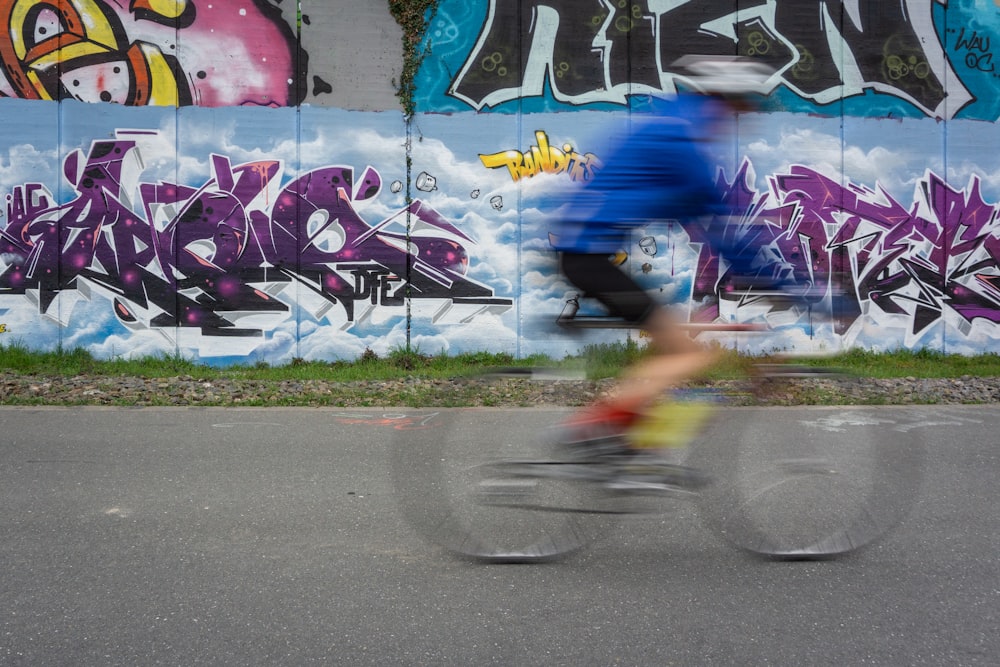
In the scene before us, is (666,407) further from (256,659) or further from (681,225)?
(256,659)

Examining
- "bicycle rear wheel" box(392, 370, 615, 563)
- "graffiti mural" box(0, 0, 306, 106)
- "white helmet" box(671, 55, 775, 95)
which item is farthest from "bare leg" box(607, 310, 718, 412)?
"graffiti mural" box(0, 0, 306, 106)

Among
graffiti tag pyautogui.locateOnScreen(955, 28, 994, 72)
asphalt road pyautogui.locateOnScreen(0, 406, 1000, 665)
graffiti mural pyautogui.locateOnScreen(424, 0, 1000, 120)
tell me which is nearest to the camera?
asphalt road pyautogui.locateOnScreen(0, 406, 1000, 665)

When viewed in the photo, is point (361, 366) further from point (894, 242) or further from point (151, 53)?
point (894, 242)

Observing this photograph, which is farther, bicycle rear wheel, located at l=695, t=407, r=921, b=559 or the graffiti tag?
the graffiti tag

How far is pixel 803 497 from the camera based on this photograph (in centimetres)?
375

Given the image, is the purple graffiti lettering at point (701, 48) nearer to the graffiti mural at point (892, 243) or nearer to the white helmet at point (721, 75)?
the graffiti mural at point (892, 243)

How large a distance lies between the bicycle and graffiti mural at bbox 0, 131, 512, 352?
727 cm

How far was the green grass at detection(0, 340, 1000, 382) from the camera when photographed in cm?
1002

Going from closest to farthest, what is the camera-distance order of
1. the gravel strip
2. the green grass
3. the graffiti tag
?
1. the gravel strip
2. the green grass
3. the graffiti tag

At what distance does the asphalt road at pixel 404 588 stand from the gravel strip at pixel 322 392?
9.97ft

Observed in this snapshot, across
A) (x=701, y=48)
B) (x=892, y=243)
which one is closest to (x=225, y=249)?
(x=701, y=48)

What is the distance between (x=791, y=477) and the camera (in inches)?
142

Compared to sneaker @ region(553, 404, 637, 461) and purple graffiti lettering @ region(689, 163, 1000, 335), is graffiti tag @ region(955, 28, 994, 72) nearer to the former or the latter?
purple graffiti lettering @ region(689, 163, 1000, 335)

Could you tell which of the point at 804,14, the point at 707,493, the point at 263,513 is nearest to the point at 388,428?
the point at 263,513
